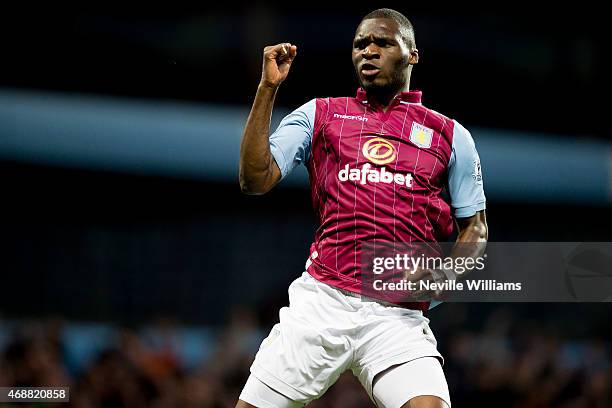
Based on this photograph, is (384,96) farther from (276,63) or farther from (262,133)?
(262,133)

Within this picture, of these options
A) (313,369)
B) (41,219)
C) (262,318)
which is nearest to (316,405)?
(262,318)

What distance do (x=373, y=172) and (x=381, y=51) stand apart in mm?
556

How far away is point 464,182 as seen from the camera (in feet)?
12.9

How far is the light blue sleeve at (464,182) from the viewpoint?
155 inches

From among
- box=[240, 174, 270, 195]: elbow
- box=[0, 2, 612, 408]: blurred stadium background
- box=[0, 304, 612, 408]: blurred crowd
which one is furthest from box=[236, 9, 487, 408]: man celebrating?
box=[0, 2, 612, 408]: blurred stadium background

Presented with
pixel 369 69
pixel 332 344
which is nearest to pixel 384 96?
pixel 369 69

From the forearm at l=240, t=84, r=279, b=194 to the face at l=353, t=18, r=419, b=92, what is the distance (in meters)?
0.51

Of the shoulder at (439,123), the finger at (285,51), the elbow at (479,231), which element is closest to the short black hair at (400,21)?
the shoulder at (439,123)

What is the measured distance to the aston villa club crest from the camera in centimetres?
391

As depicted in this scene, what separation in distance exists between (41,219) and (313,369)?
7.18 metres

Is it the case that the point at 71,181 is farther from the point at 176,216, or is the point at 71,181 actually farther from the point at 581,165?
the point at 581,165

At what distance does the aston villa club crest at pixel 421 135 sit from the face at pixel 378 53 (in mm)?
230

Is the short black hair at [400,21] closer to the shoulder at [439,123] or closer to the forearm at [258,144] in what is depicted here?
the shoulder at [439,123]

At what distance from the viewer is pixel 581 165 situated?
11961 mm
